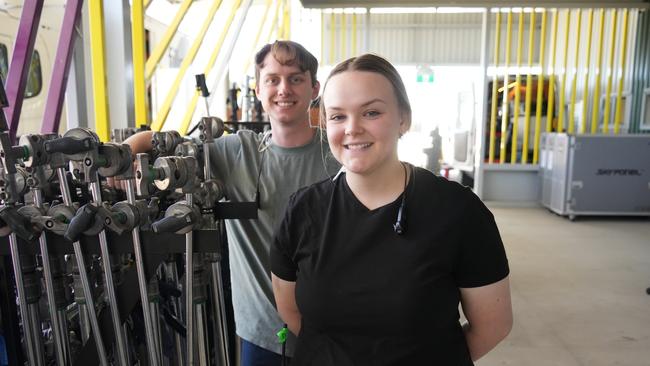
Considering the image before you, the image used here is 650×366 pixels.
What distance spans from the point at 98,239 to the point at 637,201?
7253mm

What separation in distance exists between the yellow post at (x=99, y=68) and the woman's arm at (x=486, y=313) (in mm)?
2224

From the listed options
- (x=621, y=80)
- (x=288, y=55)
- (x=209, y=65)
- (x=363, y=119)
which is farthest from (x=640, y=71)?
(x=363, y=119)

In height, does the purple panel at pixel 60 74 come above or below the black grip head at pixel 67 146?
above

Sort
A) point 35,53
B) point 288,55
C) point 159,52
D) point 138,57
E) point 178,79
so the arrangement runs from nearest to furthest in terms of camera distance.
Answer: point 288,55, point 138,57, point 159,52, point 178,79, point 35,53

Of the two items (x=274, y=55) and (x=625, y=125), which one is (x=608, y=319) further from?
(x=625, y=125)

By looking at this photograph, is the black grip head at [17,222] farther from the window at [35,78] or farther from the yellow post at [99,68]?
the window at [35,78]

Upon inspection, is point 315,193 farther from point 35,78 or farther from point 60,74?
point 35,78

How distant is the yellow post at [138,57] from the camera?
297 centimetres

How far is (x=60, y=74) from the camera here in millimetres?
2508

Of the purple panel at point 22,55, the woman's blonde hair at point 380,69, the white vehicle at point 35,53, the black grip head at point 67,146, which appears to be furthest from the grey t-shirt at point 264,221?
the white vehicle at point 35,53

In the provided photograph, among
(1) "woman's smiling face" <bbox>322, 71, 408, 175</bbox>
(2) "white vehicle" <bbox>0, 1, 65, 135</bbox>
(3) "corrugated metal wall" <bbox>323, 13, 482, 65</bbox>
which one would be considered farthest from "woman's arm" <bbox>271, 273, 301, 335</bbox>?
(3) "corrugated metal wall" <bbox>323, 13, 482, 65</bbox>

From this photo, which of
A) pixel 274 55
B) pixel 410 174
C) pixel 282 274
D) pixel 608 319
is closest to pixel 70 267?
pixel 282 274

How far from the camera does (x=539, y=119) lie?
7555 millimetres

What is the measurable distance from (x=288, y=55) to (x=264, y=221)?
1.74ft
